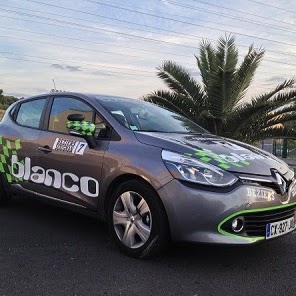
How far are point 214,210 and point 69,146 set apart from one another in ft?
5.87

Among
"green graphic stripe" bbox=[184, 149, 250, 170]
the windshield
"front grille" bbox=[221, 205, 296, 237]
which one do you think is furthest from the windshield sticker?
"front grille" bbox=[221, 205, 296, 237]

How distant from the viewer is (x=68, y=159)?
15.0ft

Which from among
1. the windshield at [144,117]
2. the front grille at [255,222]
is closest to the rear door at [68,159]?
the windshield at [144,117]

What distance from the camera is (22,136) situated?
17.4 ft

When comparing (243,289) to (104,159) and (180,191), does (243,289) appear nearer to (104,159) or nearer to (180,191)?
(180,191)

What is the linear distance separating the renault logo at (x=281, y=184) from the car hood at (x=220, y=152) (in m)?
0.08

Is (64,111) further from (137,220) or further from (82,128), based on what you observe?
(137,220)

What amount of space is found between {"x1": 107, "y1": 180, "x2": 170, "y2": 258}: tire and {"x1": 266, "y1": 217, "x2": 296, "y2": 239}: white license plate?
0.86 metres

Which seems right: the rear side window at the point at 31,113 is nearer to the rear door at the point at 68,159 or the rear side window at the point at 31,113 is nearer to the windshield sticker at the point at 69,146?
the rear door at the point at 68,159

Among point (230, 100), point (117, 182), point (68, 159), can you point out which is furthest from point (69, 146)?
point (230, 100)

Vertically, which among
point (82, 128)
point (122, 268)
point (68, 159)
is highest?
point (82, 128)

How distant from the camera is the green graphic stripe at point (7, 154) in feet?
17.6

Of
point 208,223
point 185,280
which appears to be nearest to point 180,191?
point 208,223

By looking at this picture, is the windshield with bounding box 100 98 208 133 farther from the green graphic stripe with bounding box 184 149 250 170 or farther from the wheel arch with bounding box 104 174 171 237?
the green graphic stripe with bounding box 184 149 250 170
